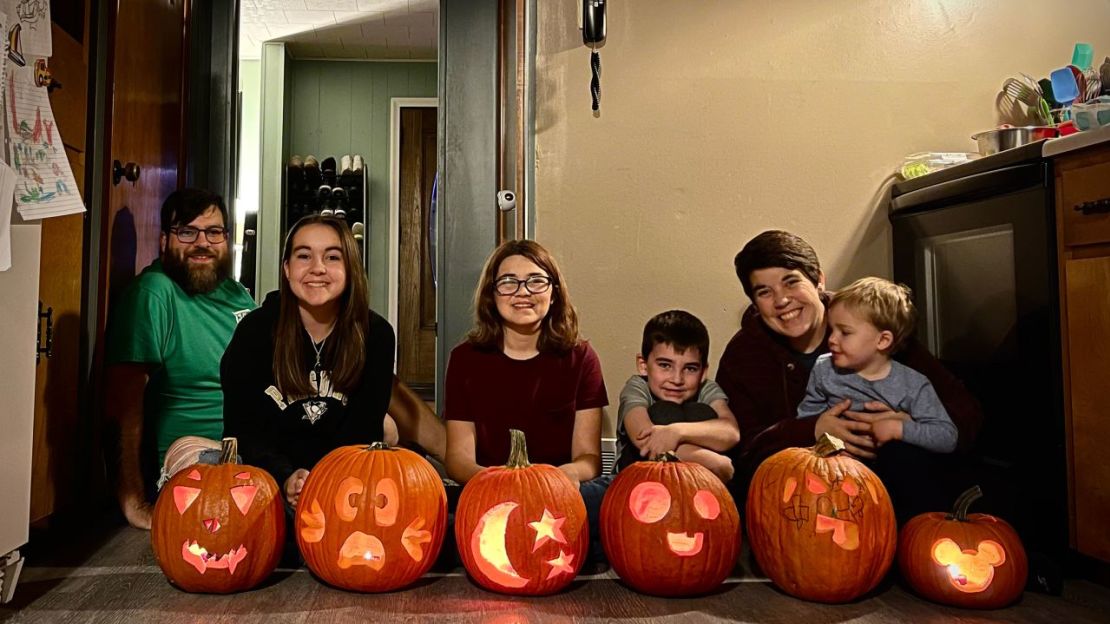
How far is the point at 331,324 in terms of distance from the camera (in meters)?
1.83

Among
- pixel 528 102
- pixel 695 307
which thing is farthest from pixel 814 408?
pixel 528 102

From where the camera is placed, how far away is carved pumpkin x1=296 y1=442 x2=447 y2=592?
53.3 inches

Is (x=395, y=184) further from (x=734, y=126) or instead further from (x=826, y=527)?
(x=826, y=527)

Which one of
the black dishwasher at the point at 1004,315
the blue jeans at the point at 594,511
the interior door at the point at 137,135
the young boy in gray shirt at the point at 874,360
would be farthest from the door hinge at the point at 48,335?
the black dishwasher at the point at 1004,315

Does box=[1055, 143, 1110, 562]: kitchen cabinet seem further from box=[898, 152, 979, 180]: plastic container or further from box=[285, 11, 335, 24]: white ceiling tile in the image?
box=[285, 11, 335, 24]: white ceiling tile

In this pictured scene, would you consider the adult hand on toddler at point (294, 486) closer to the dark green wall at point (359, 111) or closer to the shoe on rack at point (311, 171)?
the dark green wall at point (359, 111)

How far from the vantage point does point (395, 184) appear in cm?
499

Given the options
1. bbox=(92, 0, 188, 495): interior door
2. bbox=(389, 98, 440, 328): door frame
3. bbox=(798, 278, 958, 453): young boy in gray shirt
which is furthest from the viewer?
bbox=(389, 98, 440, 328): door frame

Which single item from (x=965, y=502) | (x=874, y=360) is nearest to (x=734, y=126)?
(x=874, y=360)

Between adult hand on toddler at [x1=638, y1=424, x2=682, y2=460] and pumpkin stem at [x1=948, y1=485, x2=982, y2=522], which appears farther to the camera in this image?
adult hand on toddler at [x1=638, y1=424, x2=682, y2=460]

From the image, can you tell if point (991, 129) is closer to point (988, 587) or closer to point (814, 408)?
point (814, 408)

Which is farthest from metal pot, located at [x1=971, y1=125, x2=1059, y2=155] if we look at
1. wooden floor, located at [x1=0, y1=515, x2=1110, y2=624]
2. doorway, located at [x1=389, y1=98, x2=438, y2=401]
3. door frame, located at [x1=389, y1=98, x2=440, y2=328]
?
door frame, located at [x1=389, y1=98, x2=440, y2=328]

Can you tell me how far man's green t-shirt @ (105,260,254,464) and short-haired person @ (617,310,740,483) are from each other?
1128mm

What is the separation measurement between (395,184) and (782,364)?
3.61 m
